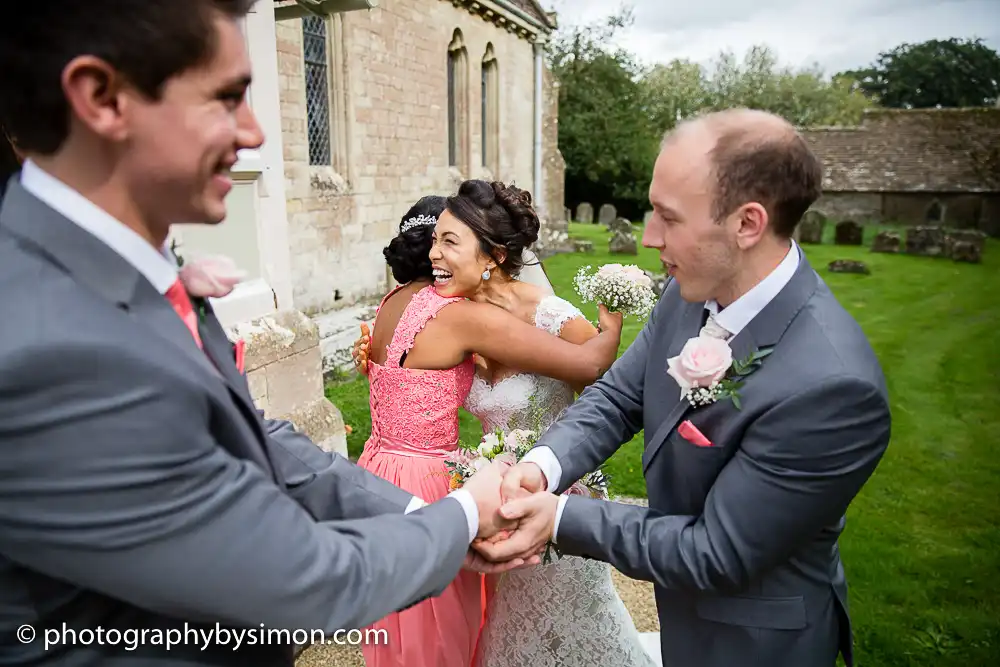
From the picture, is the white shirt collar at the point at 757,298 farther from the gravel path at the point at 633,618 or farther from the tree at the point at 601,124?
the tree at the point at 601,124

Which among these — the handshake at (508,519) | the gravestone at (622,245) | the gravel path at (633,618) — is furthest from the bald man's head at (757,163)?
the gravestone at (622,245)

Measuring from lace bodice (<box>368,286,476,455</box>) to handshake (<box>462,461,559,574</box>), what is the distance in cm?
109

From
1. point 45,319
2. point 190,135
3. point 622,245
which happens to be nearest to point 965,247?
point 622,245

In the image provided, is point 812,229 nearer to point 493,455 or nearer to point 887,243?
point 887,243

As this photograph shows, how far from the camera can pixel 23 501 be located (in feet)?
3.52

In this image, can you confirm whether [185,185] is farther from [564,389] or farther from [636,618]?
[636,618]

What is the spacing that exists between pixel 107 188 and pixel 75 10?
272 millimetres

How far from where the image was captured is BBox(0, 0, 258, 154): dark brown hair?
3.49 feet

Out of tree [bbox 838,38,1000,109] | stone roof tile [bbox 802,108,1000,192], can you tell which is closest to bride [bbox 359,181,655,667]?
stone roof tile [bbox 802,108,1000,192]

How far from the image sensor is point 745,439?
6.42ft

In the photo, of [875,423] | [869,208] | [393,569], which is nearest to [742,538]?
[875,423]

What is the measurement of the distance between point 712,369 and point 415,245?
2.10 metres

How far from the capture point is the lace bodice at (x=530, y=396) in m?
3.47

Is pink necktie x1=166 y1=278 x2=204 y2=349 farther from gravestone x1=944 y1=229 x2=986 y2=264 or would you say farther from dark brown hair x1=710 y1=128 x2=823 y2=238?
gravestone x1=944 y1=229 x2=986 y2=264
